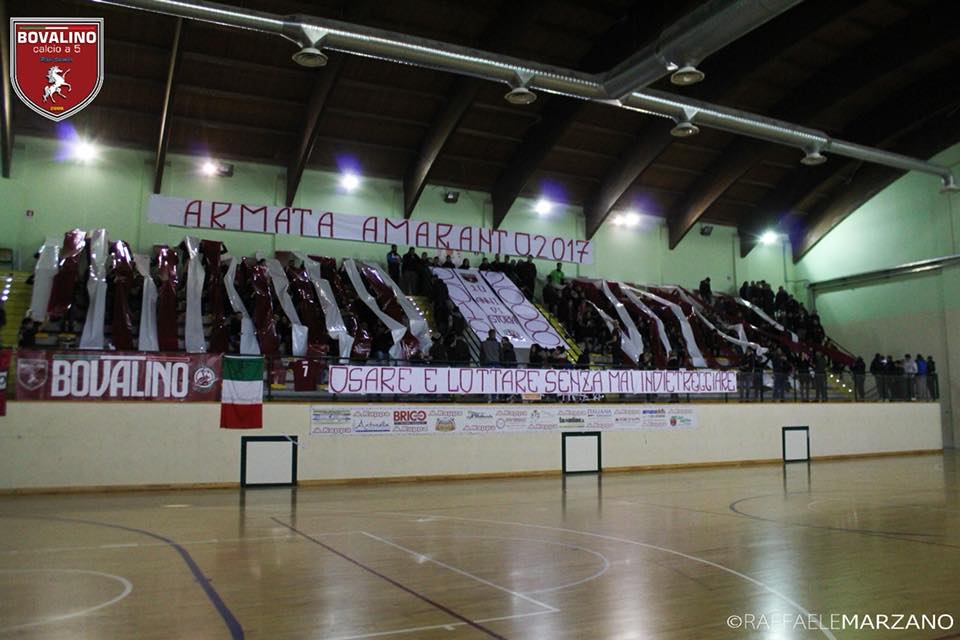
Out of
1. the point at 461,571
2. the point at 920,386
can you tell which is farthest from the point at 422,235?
the point at 920,386

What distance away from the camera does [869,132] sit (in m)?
25.5

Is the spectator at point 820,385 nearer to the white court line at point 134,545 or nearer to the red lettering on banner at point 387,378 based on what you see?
the red lettering on banner at point 387,378

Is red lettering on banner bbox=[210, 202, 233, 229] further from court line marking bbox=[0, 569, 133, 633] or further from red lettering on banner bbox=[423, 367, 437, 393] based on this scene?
court line marking bbox=[0, 569, 133, 633]

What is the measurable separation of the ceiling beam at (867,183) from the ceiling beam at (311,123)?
20.5 metres

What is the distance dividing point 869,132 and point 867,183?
11.7 feet

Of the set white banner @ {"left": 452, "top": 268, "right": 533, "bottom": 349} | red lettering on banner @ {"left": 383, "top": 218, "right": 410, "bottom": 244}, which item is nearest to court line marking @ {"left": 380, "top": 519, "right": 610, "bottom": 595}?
red lettering on banner @ {"left": 383, "top": 218, "right": 410, "bottom": 244}

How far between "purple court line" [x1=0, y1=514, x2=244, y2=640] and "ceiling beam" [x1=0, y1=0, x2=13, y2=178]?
11.6 meters

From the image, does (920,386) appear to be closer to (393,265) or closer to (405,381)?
(393,265)

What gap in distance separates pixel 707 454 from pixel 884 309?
14324mm

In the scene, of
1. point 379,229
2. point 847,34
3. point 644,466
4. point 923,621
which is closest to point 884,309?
point 847,34

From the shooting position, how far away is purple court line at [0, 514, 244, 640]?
522 centimetres

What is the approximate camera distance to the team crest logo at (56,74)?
11125mm

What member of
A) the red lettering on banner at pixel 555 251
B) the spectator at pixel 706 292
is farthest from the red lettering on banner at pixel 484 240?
the spectator at pixel 706 292

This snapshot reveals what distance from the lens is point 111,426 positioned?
46.1 ft
